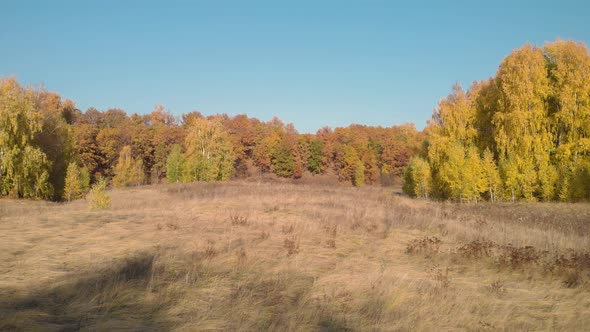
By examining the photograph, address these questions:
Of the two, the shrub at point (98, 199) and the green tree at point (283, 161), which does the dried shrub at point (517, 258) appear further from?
the green tree at point (283, 161)

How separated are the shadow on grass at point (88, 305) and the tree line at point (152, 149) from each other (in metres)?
21.6

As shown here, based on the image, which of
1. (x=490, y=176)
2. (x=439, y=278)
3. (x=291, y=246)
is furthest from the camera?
(x=490, y=176)

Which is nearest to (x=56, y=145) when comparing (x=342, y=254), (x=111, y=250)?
(x=111, y=250)

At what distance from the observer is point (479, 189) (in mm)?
25578

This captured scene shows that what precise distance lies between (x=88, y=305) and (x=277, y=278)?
292 centimetres

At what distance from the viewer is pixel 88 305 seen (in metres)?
4.66

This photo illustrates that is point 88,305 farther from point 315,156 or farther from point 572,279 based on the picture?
point 315,156

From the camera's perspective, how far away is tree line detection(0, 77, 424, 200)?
2809cm

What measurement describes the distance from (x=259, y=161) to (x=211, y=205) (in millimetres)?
61564

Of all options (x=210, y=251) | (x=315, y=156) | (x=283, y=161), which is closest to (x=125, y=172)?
(x=283, y=161)

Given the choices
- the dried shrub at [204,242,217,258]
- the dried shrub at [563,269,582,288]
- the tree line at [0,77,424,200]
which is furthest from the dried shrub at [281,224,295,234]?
the tree line at [0,77,424,200]

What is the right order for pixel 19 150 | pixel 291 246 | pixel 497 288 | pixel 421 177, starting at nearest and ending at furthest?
pixel 497 288
pixel 291 246
pixel 19 150
pixel 421 177

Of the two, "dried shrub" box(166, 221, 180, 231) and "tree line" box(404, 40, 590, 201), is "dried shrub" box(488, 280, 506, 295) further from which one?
"tree line" box(404, 40, 590, 201)

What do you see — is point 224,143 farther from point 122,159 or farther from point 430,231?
point 430,231
